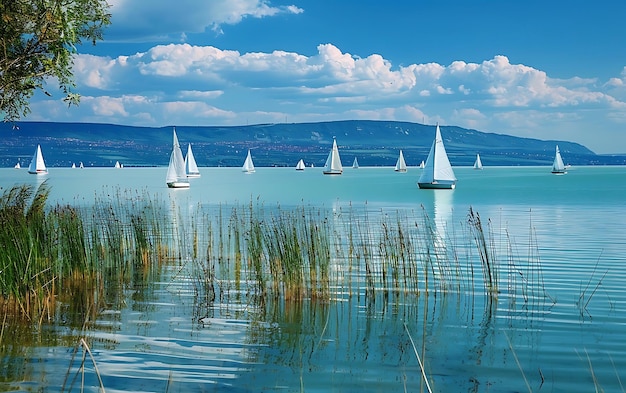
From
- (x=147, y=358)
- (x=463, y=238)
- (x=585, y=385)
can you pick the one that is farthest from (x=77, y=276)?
(x=463, y=238)

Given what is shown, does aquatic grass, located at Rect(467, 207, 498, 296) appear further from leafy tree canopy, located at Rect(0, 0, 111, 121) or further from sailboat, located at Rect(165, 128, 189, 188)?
sailboat, located at Rect(165, 128, 189, 188)

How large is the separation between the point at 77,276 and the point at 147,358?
537 cm

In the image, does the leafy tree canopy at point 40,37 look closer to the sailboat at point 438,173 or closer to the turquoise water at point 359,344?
the turquoise water at point 359,344

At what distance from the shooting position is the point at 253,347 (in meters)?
11.0

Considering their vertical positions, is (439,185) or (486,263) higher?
(439,185)

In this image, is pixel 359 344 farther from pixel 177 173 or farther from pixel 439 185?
pixel 177 173

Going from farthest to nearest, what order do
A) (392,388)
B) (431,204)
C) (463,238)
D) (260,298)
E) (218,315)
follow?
Result: 1. (431,204)
2. (463,238)
3. (260,298)
4. (218,315)
5. (392,388)

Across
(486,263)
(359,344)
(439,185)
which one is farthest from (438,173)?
(359,344)

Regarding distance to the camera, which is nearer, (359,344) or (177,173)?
(359,344)

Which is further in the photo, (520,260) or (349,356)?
(520,260)

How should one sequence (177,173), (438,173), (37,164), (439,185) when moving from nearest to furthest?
1. (438,173)
2. (439,185)
3. (177,173)
4. (37,164)

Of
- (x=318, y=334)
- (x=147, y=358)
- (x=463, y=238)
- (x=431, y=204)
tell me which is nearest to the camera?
(x=147, y=358)

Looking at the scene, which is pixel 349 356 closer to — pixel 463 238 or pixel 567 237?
pixel 463 238

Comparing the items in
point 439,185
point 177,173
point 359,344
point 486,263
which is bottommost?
point 359,344
